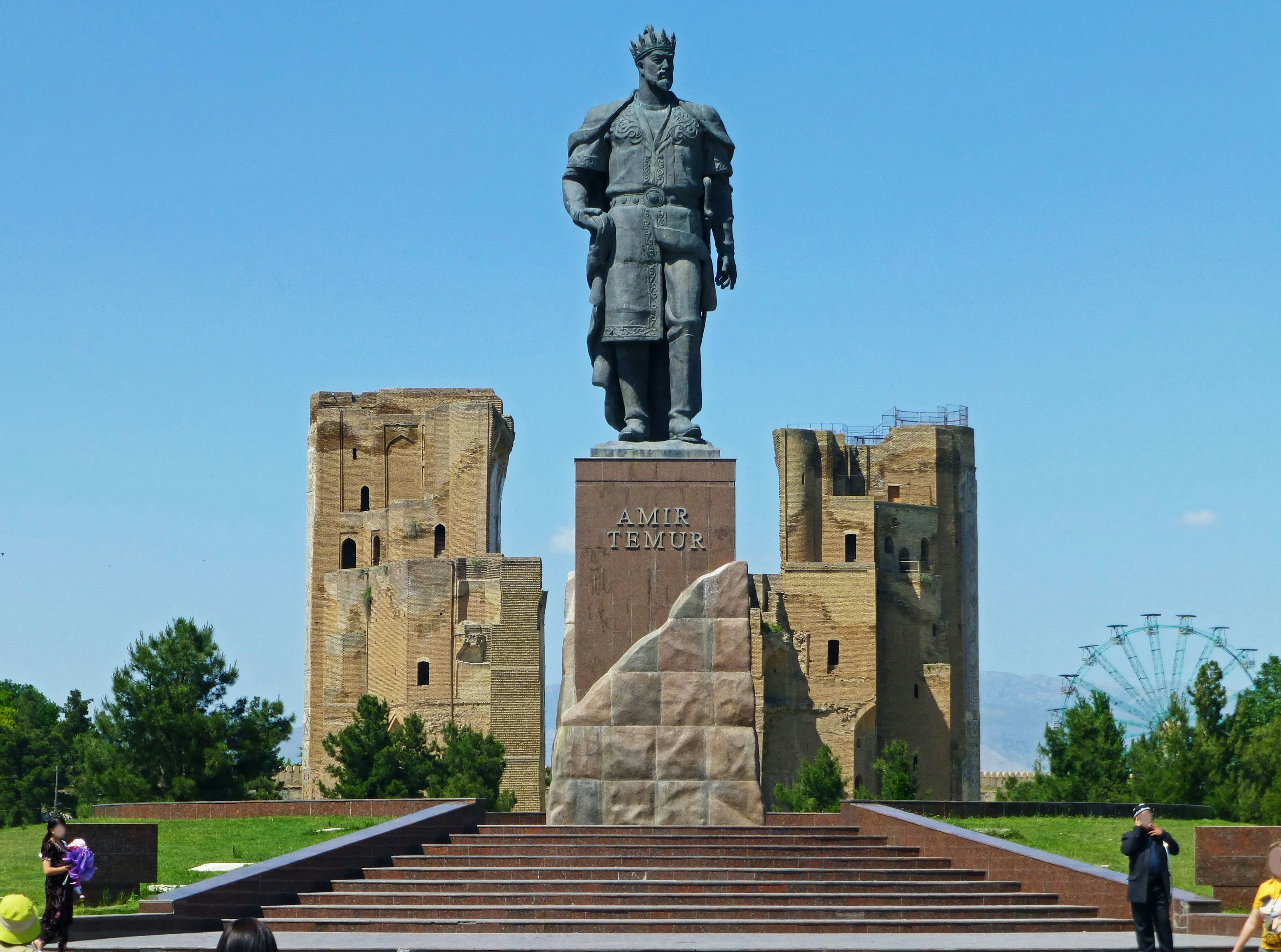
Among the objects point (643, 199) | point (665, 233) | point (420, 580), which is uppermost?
point (643, 199)

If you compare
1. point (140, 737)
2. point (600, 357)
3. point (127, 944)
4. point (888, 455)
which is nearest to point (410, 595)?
point (888, 455)

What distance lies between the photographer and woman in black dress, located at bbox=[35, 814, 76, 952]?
9984 millimetres

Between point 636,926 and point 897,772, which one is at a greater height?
point 636,926

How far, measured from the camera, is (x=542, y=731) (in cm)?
5547

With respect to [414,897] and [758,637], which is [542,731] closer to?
[758,637]

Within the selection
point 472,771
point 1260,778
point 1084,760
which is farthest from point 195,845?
point 472,771

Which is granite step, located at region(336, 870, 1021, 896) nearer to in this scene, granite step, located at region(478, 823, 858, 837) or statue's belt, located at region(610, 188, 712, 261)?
granite step, located at region(478, 823, 858, 837)

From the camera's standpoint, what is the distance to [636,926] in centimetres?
1085

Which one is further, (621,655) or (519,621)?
(519,621)

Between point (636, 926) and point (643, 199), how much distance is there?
5.77m

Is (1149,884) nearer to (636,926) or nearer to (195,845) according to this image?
(636,926)

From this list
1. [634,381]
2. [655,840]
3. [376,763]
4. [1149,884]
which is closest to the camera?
[1149,884]

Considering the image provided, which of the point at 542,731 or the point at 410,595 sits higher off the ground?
the point at 410,595

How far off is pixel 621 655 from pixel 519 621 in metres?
44.1
